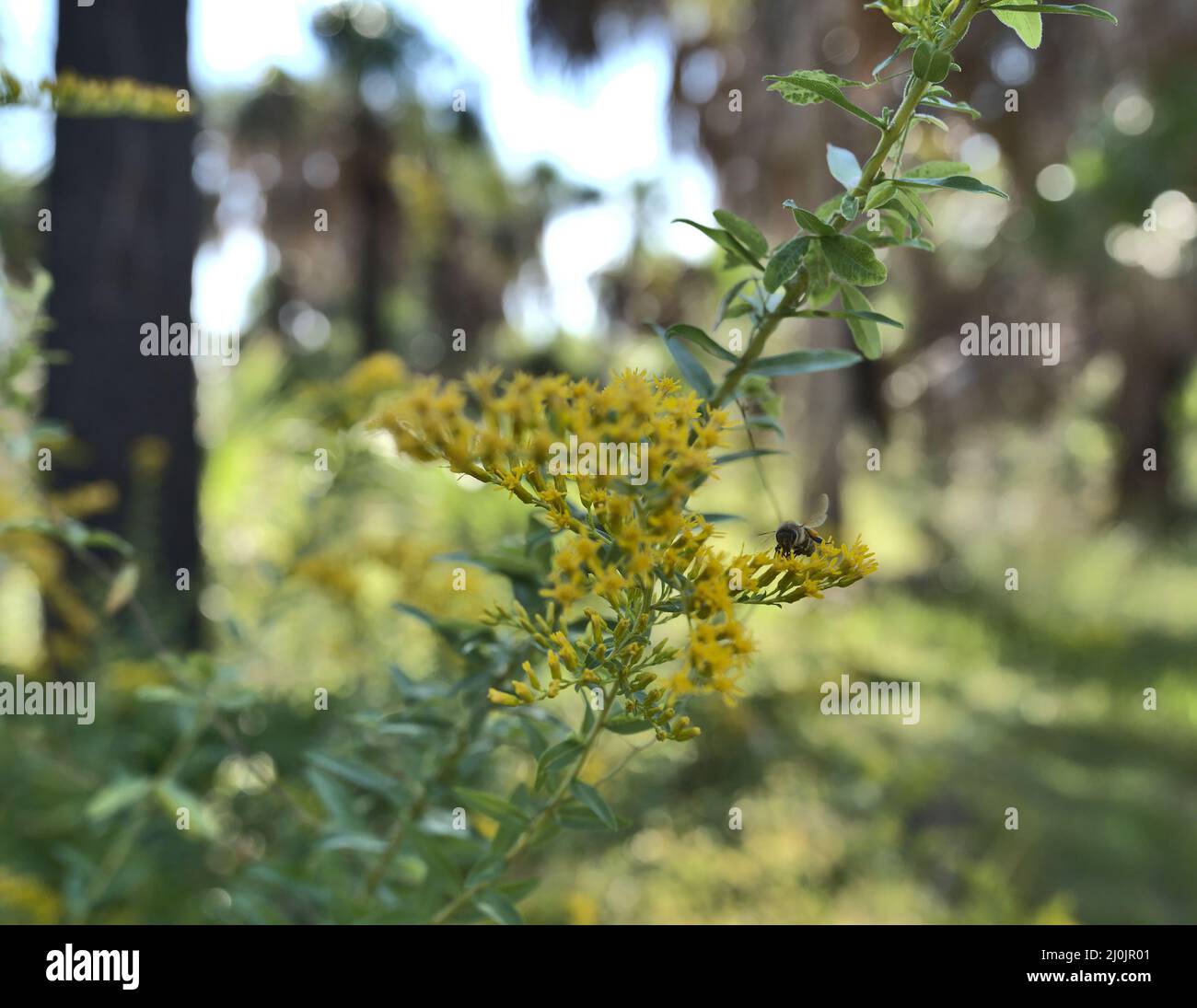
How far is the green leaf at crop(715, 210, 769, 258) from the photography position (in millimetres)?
1004

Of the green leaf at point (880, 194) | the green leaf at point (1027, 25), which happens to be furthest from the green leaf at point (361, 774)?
the green leaf at point (1027, 25)

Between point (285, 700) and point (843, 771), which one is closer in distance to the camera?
point (285, 700)

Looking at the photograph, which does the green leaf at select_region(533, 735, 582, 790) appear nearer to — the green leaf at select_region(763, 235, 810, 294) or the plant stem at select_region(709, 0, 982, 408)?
the plant stem at select_region(709, 0, 982, 408)

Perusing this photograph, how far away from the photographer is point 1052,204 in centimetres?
873

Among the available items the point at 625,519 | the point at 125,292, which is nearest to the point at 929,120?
the point at 625,519

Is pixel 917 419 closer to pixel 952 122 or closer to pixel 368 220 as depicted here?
pixel 952 122

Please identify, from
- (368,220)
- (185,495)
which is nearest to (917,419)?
(368,220)

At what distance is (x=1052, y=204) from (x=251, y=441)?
776cm

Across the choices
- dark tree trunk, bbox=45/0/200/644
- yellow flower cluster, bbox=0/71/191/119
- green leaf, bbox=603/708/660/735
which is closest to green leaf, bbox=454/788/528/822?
green leaf, bbox=603/708/660/735

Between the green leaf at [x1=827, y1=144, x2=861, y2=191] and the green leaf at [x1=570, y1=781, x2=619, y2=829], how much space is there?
0.70 metres

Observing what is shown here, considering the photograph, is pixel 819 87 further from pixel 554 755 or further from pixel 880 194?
pixel 554 755

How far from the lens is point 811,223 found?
35.7 inches

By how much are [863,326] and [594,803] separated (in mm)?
616

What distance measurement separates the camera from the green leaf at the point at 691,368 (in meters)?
1.05
